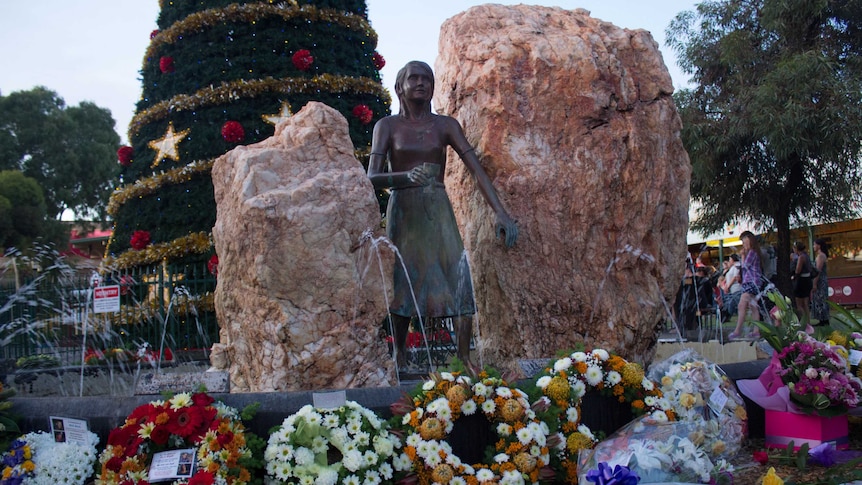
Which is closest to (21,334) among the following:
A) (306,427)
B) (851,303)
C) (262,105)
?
(262,105)

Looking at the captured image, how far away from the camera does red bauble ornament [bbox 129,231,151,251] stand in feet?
32.3

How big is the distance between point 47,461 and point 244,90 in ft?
23.7

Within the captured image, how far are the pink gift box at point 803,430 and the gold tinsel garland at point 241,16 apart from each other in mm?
7976

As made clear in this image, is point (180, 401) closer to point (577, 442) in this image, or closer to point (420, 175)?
point (577, 442)

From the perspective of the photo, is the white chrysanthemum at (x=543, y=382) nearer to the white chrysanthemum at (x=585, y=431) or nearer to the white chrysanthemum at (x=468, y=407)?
the white chrysanthemum at (x=585, y=431)

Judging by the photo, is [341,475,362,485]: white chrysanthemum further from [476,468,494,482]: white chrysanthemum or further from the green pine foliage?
the green pine foliage

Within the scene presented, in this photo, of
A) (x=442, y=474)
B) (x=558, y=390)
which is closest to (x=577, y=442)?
(x=558, y=390)

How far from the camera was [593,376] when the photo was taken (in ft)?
12.9

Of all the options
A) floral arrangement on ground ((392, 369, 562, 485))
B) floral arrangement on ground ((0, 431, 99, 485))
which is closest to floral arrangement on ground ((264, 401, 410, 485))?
floral arrangement on ground ((392, 369, 562, 485))

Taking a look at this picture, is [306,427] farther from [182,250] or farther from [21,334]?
[21,334]

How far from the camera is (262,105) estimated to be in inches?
402

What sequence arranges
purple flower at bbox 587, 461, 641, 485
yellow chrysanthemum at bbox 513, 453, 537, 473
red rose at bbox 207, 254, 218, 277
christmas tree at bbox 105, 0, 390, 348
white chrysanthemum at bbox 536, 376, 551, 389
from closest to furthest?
purple flower at bbox 587, 461, 641, 485 < yellow chrysanthemum at bbox 513, 453, 537, 473 < white chrysanthemum at bbox 536, 376, 551, 389 < red rose at bbox 207, 254, 218, 277 < christmas tree at bbox 105, 0, 390, 348

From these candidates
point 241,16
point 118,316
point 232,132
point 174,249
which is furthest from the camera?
point 241,16

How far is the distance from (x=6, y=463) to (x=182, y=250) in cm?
629
